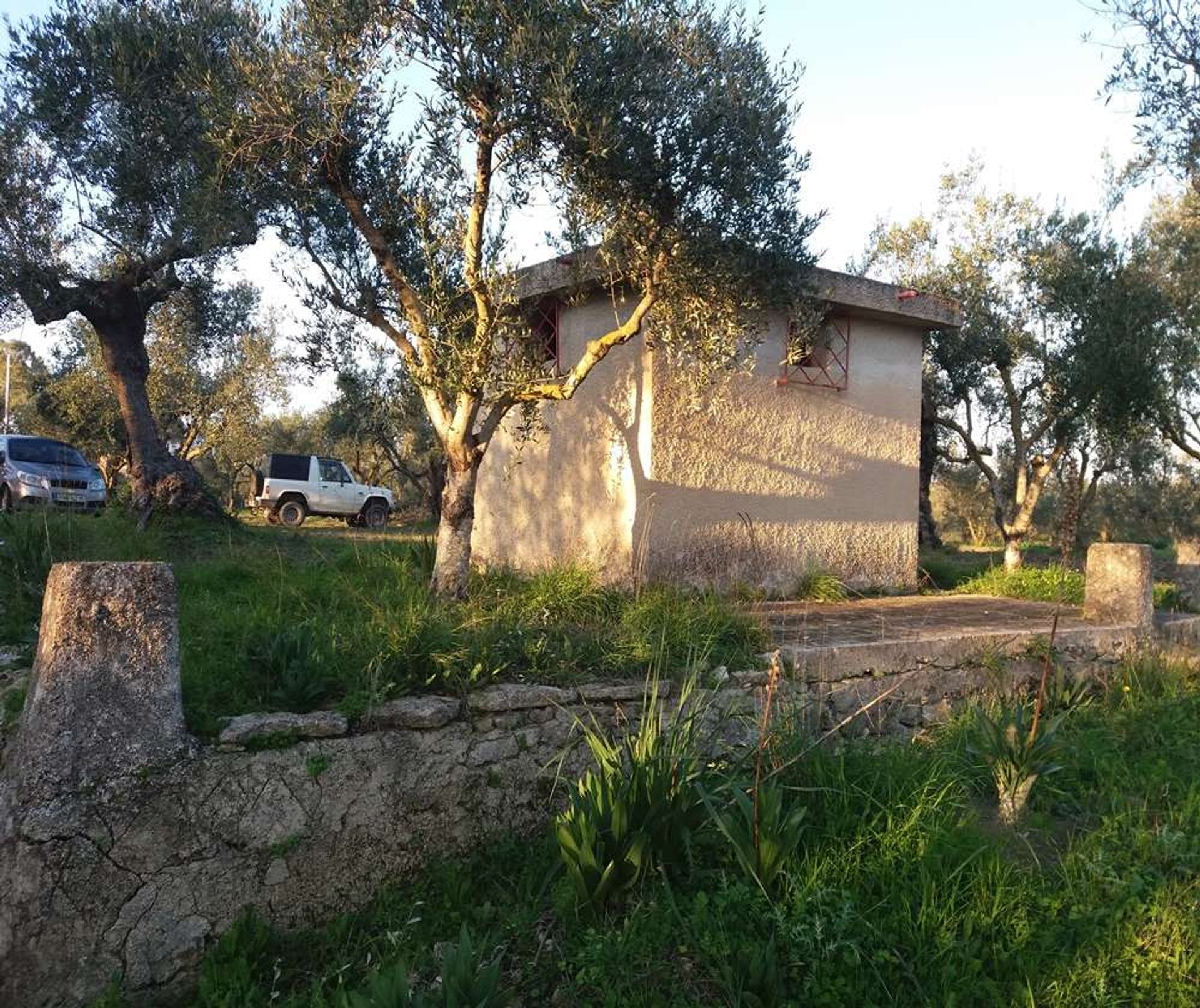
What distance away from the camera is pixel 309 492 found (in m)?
20.6

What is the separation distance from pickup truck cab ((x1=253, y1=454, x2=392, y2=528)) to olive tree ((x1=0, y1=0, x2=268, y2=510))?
351 inches

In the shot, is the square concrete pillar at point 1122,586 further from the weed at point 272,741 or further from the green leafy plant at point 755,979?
the weed at point 272,741

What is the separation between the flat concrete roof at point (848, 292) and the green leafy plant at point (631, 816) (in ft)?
14.1

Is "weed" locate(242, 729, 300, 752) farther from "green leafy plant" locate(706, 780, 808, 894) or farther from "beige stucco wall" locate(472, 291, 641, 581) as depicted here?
"beige stucco wall" locate(472, 291, 641, 581)

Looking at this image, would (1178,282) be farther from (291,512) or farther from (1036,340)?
(291,512)

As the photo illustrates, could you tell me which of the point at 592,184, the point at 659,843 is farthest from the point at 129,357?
the point at 659,843

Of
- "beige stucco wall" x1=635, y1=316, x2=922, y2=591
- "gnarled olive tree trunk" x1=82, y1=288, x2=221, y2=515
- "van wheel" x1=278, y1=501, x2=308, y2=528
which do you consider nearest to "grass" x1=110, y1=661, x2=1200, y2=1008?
"beige stucco wall" x1=635, y1=316, x2=922, y2=591

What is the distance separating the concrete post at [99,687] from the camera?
3.53 meters

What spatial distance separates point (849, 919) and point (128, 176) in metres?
8.49

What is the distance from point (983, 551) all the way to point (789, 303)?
12.8 metres

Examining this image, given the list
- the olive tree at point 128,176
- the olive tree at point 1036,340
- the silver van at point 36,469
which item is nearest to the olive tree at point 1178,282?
the olive tree at point 1036,340

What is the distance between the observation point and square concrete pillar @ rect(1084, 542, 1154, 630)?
7.37 m

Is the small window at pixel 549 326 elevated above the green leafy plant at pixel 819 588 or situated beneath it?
elevated above

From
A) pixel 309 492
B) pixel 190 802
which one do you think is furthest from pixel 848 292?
pixel 309 492
